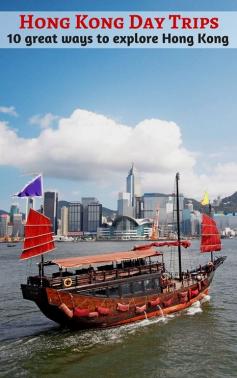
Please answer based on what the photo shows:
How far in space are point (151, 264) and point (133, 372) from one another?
432 inches

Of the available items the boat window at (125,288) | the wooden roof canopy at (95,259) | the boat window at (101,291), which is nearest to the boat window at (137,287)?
the boat window at (125,288)

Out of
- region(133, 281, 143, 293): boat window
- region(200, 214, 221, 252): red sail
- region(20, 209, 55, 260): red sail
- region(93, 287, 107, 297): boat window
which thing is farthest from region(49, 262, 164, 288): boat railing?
region(200, 214, 221, 252): red sail

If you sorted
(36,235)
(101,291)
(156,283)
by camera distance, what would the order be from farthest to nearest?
(156,283), (101,291), (36,235)

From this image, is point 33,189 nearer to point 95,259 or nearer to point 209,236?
point 95,259

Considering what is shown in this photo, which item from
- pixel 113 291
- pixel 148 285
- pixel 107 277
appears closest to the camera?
pixel 113 291

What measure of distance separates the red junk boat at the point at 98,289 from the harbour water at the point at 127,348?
0.85 m

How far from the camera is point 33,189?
77.6 ft

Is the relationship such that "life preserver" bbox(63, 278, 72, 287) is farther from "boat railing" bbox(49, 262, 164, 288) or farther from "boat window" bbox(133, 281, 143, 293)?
"boat window" bbox(133, 281, 143, 293)

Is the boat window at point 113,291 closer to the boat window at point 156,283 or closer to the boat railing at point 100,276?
the boat railing at point 100,276

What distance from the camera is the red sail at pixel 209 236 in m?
36.3

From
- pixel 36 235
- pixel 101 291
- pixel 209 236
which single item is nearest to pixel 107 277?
pixel 101 291

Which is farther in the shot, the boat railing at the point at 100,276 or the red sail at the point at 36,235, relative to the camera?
the boat railing at the point at 100,276

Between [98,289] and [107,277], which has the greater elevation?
[107,277]

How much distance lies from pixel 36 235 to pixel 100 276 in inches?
208
